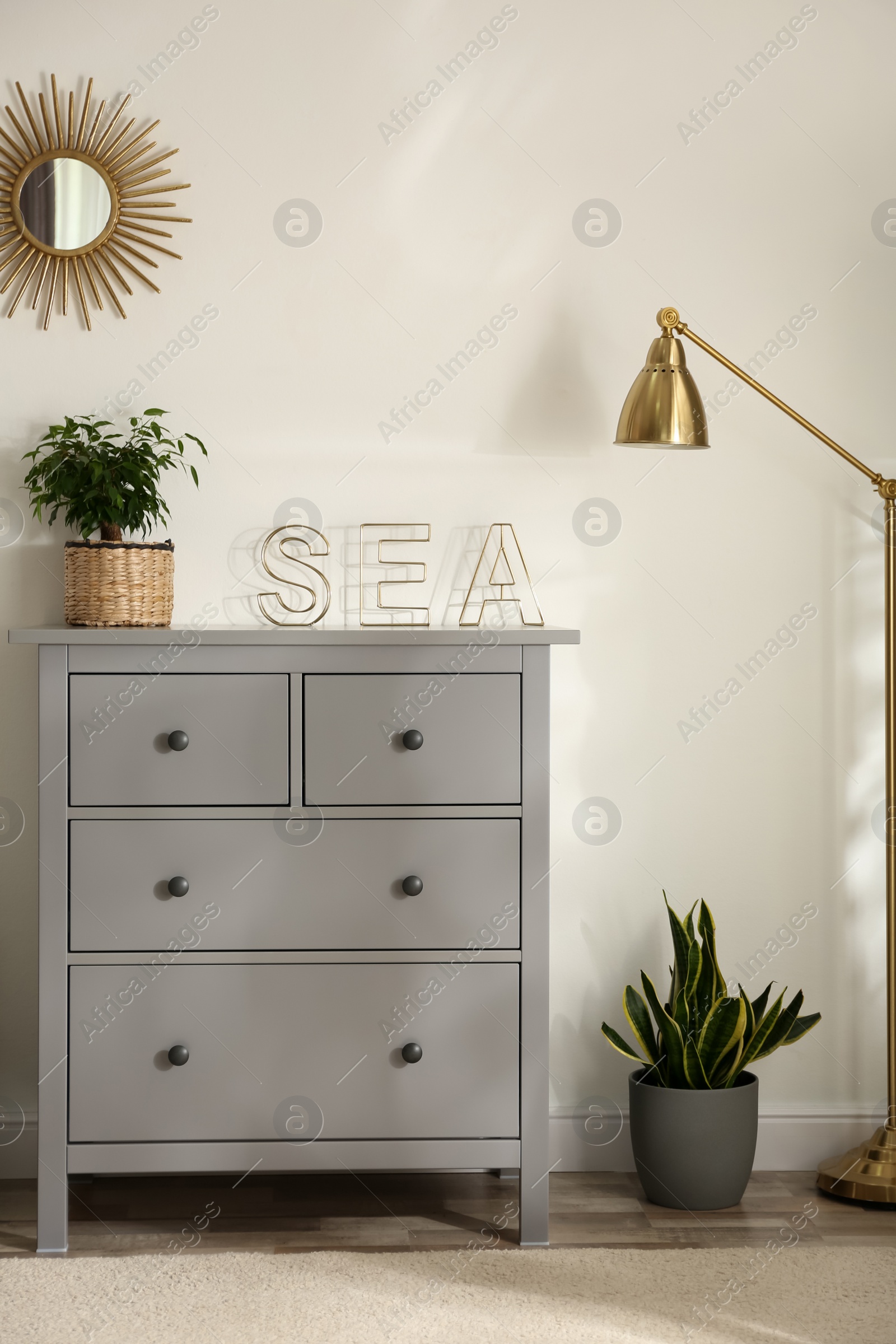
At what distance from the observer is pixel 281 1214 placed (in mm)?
2375

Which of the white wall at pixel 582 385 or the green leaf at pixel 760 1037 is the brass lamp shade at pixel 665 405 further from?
the green leaf at pixel 760 1037

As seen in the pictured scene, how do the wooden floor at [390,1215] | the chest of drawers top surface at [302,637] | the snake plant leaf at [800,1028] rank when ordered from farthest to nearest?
the snake plant leaf at [800,1028] → the wooden floor at [390,1215] → the chest of drawers top surface at [302,637]

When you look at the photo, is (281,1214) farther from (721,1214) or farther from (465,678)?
(465,678)

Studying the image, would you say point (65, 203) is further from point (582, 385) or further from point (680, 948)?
point (680, 948)

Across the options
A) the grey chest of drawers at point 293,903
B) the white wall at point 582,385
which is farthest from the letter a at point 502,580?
the grey chest of drawers at point 293,903

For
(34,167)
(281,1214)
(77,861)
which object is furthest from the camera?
(34,167)

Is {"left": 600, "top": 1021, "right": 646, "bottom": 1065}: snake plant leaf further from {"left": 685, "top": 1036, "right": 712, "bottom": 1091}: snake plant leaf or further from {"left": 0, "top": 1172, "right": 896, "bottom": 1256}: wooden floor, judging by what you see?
{"left": 0, "top": 1172, "right": 896, "bottom": 1256}: wooden floor

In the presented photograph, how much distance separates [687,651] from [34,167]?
6.65ft

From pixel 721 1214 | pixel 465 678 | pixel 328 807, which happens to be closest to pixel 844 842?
pixel 721 1214

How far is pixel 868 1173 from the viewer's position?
2479mm

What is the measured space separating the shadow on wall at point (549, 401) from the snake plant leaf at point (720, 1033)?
1375mm

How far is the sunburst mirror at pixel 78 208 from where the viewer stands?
2.59 meters

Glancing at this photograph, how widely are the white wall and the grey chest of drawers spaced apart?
0.51 metres

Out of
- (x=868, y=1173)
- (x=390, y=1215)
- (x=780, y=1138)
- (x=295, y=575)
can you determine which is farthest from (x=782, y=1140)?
(x=295, y=575)
